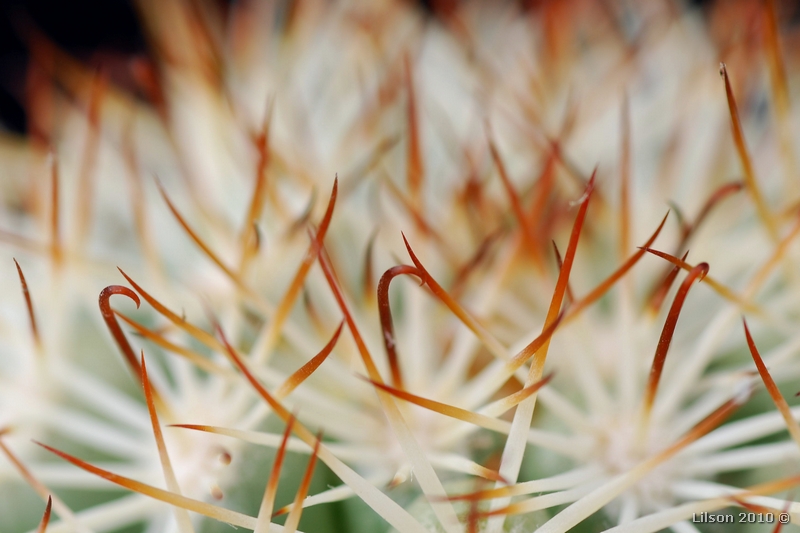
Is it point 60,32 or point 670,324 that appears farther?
point 60,32

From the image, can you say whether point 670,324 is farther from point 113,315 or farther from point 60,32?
point 60,32

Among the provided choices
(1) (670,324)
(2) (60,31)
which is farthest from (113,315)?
(2) (60,31)

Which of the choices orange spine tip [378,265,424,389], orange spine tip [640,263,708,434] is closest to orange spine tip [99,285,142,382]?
orange spine tip [378,265,424,389]

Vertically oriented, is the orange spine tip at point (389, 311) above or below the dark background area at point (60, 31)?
below

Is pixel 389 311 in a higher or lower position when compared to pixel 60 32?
lower

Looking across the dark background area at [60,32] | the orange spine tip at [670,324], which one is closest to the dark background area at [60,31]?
the dark background area at [60,32]

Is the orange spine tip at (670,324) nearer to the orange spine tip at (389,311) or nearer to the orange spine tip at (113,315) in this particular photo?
the orange spine tip at (389,311)

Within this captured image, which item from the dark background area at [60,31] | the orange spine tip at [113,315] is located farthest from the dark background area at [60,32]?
the orange spine tip at [113,315]

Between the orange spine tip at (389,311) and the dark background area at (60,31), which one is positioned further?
the dark background area at (60,31)

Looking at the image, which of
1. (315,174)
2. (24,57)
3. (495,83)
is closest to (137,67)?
(315,174)

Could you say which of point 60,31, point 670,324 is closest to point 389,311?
point 670,324

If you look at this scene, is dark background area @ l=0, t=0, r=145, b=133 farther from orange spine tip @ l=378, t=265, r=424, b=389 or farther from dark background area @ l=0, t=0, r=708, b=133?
orange spine tip @ l=378, t=265, r=424, b=389

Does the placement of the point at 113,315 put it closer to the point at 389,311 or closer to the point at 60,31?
the point at 389,311
